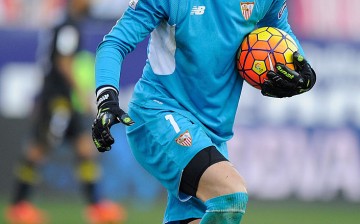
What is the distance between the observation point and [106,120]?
499 centimetres

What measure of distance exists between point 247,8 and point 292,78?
0.49m

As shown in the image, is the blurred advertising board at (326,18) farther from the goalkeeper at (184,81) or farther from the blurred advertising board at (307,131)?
the goalkeeper at (184,81)

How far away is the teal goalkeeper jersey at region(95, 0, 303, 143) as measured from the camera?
5.50m

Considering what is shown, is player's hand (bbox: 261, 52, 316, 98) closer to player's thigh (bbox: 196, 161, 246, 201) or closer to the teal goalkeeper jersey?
the teal goalkeeper jersey

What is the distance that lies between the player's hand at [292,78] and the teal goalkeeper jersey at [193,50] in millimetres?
256

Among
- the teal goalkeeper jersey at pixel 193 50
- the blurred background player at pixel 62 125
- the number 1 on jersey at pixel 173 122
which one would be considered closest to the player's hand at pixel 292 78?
the teal goalkeeper jersey at pixel 193 50

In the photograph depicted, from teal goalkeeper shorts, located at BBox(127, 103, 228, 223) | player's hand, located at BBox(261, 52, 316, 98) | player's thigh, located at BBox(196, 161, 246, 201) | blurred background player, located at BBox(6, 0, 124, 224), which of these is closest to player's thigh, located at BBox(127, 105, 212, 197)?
teal goalkeeper shorts, located at BBox(127, 103, 228, 223)

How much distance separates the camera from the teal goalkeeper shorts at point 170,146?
17.6 feet

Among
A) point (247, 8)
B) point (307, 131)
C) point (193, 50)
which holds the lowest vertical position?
point (307, 131)

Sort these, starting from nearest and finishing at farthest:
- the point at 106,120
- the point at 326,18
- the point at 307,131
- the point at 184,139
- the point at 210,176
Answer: the point at 106,120 → the point at 210,176 → the point at 184,139 → the point at 307,131 → the point at 326,18

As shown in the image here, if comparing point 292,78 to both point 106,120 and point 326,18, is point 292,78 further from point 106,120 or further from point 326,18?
point 326,18

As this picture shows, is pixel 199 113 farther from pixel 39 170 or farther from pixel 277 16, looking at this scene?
pixel 39 170

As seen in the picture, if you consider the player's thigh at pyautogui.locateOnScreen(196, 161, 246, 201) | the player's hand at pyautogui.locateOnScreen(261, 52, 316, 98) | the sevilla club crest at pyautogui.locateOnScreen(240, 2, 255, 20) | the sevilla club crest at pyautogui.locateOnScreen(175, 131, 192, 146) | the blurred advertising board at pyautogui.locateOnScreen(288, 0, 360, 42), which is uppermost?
the sevilla club crest at pyautogui.locateOnScreen(240, 2, 255, 20)

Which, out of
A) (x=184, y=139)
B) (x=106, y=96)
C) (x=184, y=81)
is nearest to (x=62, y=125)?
(x=184, y=81)
